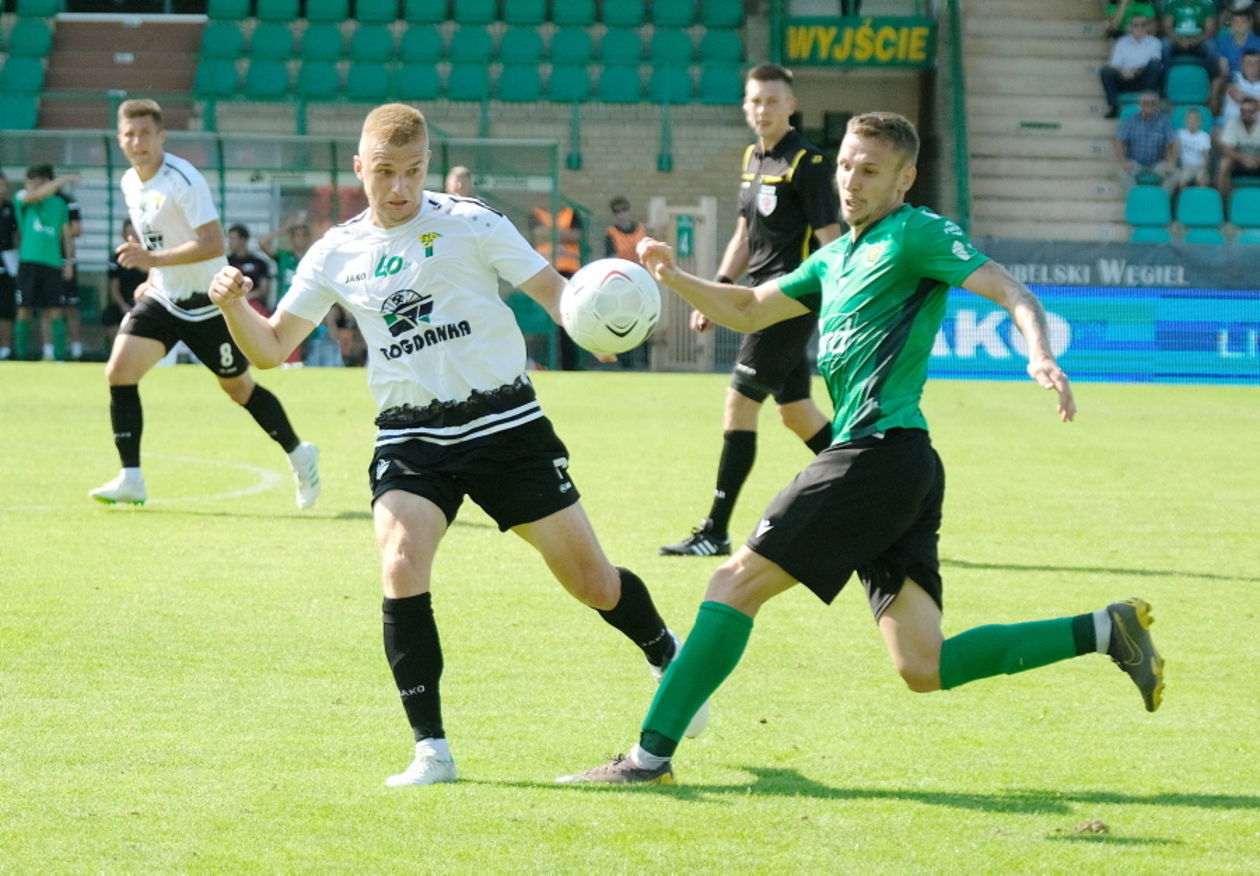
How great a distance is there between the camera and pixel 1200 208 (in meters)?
26.4

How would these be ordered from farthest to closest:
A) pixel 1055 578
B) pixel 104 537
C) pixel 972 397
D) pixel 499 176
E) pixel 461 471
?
pixel 499 176 → pixel 972 397 → pixel 104 537 → pixel 1055 578 → pixel 461 471

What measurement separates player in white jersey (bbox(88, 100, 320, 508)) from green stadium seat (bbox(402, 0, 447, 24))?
19717 millimetres

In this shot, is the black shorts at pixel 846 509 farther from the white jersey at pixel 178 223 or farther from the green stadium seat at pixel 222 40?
the green stadium seat at pixel 222 40

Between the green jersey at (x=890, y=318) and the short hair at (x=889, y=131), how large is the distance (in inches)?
7.0

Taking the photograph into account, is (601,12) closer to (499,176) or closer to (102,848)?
(499,176)

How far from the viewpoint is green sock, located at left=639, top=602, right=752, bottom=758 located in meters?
4.79

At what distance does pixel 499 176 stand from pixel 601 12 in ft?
23.2

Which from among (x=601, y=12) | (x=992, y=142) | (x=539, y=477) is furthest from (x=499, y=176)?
(x=539, y=477)

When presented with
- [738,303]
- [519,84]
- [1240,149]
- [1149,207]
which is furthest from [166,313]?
[1240,149]

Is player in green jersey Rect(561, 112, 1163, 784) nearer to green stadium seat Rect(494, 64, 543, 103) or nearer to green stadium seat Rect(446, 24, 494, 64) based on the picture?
green stadium seat Rect(494, 64, 543, 103)

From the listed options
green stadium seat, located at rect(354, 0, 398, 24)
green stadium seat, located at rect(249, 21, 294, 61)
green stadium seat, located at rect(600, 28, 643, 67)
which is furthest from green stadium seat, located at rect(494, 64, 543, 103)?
green stadium seat, located at rect(249, 21, 294, 61)

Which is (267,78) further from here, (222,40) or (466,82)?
(466,82)

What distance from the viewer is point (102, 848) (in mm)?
4199

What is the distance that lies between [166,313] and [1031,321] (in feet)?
22.3
